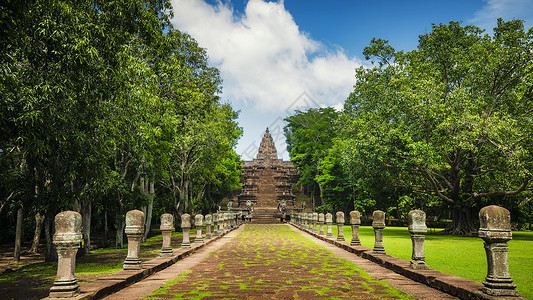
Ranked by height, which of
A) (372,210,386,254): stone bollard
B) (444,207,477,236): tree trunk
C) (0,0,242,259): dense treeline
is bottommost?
(444,207,477,236): tree trunk

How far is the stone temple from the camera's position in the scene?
37956 mm

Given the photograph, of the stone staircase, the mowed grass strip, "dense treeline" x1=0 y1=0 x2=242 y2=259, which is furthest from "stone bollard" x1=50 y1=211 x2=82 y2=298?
the stone staircase

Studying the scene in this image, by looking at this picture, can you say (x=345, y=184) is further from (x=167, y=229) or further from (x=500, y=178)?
(x=167, y=229)

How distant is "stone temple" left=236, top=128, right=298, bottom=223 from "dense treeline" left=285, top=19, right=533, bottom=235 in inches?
650

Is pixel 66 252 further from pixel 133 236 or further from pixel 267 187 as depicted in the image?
pixel 267 187

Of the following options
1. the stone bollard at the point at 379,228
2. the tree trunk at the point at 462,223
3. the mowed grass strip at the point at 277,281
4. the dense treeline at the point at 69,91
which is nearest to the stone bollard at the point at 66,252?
the mowed grass strip at the point at 277,281

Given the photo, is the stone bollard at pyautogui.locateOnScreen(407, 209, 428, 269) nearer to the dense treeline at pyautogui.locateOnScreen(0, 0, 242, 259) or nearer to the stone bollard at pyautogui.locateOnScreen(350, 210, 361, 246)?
the stone bollard at pyautogui.locateOnScreen(350, 210, 361, 246)

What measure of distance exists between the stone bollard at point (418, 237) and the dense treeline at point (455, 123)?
9362mm

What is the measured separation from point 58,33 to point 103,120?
270 cm

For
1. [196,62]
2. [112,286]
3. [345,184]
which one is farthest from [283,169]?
[112,286]

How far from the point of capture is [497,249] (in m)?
4.64

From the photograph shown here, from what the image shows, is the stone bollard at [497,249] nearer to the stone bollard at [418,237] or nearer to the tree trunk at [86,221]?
the stone bollard at [418,237]

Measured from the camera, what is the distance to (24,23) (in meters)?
6.98

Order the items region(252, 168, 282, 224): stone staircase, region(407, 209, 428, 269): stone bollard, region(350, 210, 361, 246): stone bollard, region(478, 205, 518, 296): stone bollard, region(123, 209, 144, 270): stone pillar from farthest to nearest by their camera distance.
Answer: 1. region(252, 168, 282, 224): stone staircase
2. region(350, 210, 361, 246): stone bollard
3. region(123, 209, 144, 270): stone pillar
4. region(407, 209, 428, 269): stone bollard
5. region(478, 205, 518, 296): stone bollard
